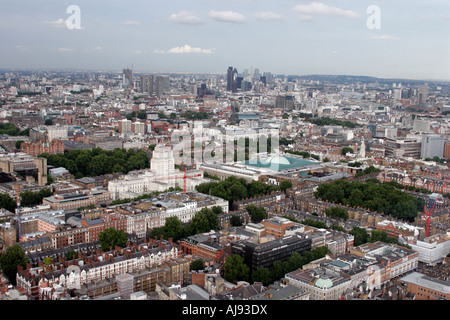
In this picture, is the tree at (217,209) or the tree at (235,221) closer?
the tree at (235,221)

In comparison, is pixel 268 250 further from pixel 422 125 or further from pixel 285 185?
pixel 422 125

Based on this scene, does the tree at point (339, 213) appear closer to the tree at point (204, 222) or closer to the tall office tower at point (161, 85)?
the tree at point (204, 222)

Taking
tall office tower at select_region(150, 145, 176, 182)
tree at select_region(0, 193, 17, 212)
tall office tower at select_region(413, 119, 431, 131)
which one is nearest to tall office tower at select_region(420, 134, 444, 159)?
tall office tower at select_region(413, 119, 431, 131)

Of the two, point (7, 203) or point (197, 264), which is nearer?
point (197, 264)

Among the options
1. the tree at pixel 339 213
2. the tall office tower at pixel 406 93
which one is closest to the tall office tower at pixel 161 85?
the tall office tower at pixel 406 93

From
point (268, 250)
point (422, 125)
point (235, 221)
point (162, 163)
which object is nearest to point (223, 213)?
point (235, 221)

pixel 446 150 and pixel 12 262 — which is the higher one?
pixel 446 150
